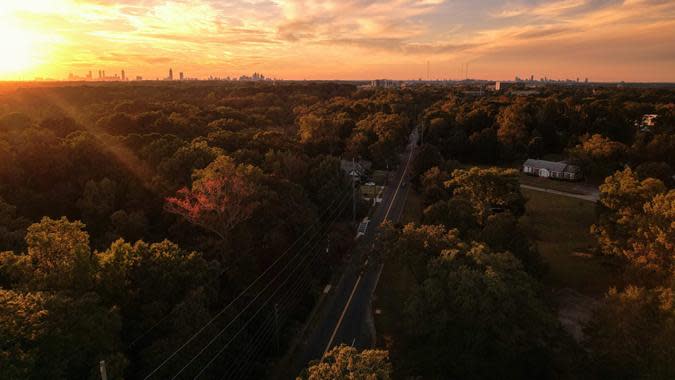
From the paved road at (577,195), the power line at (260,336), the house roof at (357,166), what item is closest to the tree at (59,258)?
the power line at (260,336)

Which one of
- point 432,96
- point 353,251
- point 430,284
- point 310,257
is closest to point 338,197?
point 353,251

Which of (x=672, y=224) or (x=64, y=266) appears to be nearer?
(x=64, y=266)

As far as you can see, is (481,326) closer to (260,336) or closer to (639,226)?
(260,336)

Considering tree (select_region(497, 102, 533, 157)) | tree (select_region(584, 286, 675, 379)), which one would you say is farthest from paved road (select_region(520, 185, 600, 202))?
tree (select_region(584, 286, 675, 379))

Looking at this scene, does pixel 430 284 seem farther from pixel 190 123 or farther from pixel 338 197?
pixel 190 123

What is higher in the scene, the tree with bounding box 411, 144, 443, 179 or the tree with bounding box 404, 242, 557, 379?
the tree with bounding box 411, 144, 443, 179

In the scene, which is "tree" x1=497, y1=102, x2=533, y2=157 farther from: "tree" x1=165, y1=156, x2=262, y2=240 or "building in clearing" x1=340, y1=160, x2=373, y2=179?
"tree" x1=165, y1=156, x2=262, y2=240

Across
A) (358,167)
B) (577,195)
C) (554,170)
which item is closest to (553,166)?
(554,170)
